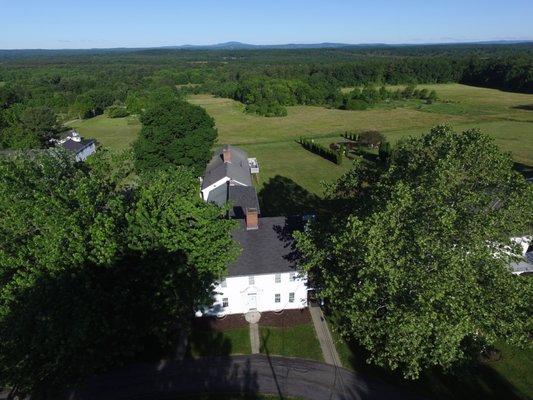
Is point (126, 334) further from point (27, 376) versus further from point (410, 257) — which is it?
point (410, 257)

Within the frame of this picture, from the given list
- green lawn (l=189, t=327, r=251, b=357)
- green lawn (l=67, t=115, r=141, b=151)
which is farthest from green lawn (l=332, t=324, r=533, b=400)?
green lawn (l=67, t=115, r=141, b=151)

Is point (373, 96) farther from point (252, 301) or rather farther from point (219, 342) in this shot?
point (219, 342)

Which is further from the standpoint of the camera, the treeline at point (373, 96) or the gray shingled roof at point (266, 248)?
the treeline at point (373, 96)

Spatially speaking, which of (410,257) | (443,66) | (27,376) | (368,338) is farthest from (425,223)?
(443,66)

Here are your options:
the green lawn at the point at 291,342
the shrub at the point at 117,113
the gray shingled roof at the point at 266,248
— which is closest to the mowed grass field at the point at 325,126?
the shrub at the point at 117,113

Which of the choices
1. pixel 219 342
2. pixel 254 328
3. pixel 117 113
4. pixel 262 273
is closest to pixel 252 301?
pixel 254 328

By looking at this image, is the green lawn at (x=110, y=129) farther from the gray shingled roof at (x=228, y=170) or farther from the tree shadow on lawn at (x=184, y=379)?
the tree shadow on lawn at (x=184, y=379)

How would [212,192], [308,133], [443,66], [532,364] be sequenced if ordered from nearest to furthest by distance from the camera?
[532,364] < [212,192] < [308,133] < [443,66]

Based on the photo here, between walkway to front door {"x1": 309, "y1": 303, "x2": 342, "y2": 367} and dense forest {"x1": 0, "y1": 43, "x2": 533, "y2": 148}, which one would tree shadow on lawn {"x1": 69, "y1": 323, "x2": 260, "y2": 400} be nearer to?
walkway to front door {"x1": 309, "y1": 303, "x2": 342, "y2": 367}
